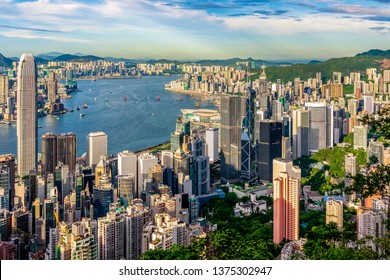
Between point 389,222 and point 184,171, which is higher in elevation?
point 389,222

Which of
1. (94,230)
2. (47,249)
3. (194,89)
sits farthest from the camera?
(194,89)

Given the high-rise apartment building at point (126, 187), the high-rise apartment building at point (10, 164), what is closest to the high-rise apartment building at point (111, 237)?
the high-rise apartment building at point (126, 187)

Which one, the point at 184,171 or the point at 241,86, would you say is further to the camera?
the point at 241,86

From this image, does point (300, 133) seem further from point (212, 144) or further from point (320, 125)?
point (212, 144)

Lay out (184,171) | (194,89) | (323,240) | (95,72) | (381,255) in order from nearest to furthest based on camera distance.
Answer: (381,255) < (323,240) < (95,72) < (184,171) < (194,89)

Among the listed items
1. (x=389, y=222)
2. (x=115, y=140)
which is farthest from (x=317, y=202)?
(x=389, y=222)

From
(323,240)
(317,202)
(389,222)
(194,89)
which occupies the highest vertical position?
(194,89)

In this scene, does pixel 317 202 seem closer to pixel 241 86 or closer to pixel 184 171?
pixel 184 171
